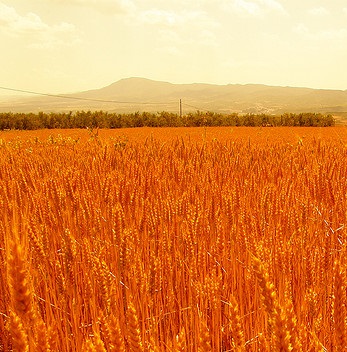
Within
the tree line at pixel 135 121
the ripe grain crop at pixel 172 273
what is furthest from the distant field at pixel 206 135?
the tree line at pixel 135 121

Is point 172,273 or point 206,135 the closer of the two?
point 172,273

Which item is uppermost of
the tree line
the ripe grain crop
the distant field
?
the tree line

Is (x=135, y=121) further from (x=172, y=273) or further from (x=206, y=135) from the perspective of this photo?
(x=172, y=273)

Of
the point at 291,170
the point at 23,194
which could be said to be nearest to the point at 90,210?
the point at 23,194

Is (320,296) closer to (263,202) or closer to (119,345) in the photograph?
(263,202)

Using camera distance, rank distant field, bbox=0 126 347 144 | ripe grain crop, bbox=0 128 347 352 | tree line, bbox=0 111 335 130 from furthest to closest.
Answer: tree line, bbox=0 111 335 130 → distant field, bbox=0 126 347 144 → ripe grain crop, bbox=0 128 347 352

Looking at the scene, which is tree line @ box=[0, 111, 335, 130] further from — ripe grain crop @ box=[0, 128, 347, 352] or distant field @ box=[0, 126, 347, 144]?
ripe grain crop @ box=[0, 128, 347, 352]

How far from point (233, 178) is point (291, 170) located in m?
0.53

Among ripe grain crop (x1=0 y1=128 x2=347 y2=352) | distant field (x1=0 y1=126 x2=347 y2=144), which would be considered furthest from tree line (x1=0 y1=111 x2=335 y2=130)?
ripe grain crop (x1=0 y1=128 x2=347 y2=352)

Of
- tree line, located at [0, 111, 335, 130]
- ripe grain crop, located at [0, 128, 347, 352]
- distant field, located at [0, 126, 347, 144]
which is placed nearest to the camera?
ripe grain crop, located at [0, 128, 347, 352]

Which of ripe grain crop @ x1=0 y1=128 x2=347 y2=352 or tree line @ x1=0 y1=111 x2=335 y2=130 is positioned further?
tree line @ x1=0 y1=111 x2=335 y2=130

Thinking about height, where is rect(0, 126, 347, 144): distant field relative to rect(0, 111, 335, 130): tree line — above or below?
below

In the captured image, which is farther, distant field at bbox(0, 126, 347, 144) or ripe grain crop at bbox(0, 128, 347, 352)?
distant field at bbox(0, 126, 347, 144)

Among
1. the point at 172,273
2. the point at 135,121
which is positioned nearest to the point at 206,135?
the point at 172,273
